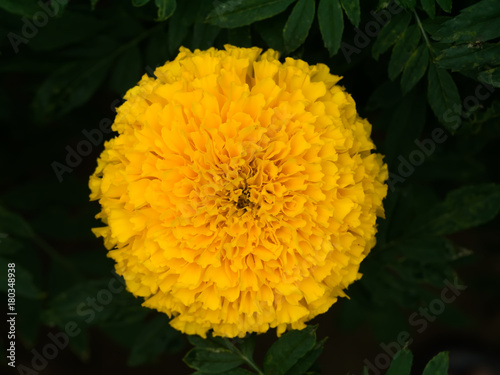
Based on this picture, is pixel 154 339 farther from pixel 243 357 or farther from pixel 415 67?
pixel 415 67

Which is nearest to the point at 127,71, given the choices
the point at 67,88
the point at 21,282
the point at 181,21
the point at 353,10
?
the point at 67,88

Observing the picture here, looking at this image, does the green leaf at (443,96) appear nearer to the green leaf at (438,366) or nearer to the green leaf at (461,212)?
the green leaf at (461,212)

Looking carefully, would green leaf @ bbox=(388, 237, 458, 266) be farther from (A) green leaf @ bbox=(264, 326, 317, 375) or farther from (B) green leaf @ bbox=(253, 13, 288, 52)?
(B) green leaf @ bbox=(253, 13, 288, 52)

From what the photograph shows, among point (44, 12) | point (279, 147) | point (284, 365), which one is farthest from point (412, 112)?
point (44, 12)

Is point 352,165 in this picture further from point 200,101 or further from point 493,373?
point 493,373

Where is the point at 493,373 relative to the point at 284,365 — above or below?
below

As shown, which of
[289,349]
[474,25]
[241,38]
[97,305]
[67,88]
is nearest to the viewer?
[474,25]

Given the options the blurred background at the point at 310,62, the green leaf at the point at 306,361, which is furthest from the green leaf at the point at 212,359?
the blurred background at the point at 310,62
